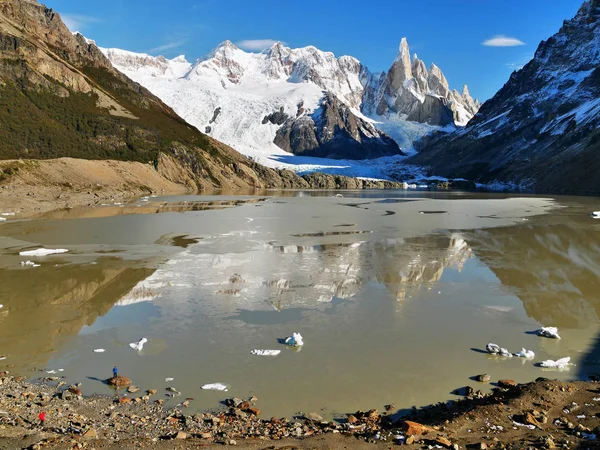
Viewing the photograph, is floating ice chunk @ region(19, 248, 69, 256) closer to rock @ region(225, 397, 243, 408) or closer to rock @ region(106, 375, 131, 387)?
rock @ region(106, 375, 131, 387)

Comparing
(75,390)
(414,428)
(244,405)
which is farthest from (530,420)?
(75,390)

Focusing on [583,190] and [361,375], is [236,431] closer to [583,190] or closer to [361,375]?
[361,375]

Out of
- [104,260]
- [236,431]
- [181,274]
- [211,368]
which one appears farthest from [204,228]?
[236,431]

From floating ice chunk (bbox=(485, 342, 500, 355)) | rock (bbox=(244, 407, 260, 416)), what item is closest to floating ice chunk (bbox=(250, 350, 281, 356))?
rock (bbox=(244, 407, 260, 416))

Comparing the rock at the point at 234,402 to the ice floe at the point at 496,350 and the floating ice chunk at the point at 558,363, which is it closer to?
the ice floe at the point at 496,350

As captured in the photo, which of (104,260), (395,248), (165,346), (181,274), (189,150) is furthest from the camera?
(189,150)

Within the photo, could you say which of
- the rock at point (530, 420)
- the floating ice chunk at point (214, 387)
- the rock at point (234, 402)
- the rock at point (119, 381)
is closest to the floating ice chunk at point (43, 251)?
the rock at point (119, 381)

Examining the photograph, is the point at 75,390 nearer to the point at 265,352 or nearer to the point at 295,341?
the point at 265,352
